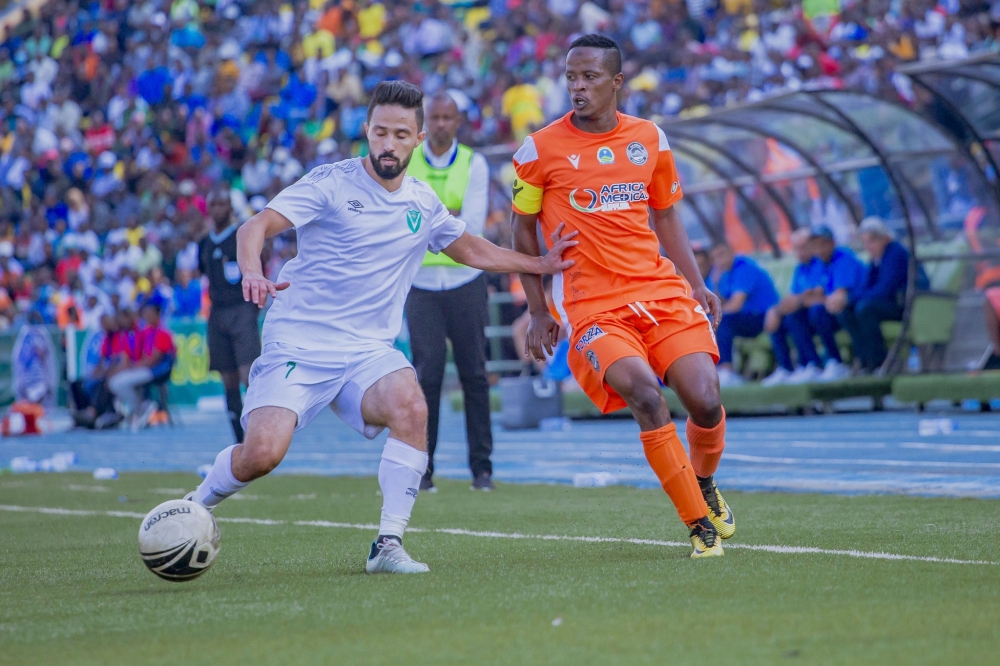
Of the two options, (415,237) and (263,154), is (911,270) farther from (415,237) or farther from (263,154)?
(263,154)

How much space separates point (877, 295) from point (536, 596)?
11.6 m

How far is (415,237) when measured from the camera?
625cm

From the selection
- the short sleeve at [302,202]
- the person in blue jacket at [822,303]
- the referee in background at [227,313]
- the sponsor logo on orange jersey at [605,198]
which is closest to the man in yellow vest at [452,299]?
the referee in background at [227,313]

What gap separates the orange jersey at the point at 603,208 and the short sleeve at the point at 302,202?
3.18ft

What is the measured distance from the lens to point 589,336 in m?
6.16

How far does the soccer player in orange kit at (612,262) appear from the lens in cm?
613

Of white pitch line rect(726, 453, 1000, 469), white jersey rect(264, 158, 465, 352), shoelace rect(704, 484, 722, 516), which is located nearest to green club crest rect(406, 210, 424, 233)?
white jersey rect(264, 158, 465, 352)

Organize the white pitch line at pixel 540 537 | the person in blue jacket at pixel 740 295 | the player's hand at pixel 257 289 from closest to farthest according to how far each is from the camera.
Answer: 1. the player's hand at pixel 257 289
2. the white pitch line at pixel 540 537
3. the person in blue jacket at pixel 740 295

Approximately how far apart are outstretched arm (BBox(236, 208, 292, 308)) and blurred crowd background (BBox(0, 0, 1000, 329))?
1262 cm

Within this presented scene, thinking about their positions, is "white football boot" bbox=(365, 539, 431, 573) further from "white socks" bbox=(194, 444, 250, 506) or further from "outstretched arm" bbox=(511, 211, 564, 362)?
"outstretched arm" bbox=(511, 211, 564, 362)

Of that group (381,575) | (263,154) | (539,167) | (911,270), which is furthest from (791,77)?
(381,575)

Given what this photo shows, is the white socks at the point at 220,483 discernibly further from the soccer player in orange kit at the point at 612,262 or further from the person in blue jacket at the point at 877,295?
the person in blue jacket at the point at 877,295

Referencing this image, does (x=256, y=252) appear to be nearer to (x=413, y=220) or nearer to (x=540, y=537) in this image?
(x=413, y=220)

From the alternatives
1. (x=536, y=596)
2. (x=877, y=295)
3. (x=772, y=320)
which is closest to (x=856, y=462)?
(x=877, y=295)
